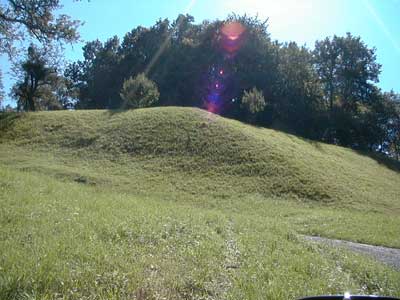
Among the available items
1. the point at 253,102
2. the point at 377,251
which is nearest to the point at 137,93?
the point at 253,102

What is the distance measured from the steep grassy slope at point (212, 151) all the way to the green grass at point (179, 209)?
0.53ft

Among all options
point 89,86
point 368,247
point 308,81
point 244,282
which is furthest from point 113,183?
point 89,86

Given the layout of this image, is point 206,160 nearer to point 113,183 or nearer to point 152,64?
point 113,183

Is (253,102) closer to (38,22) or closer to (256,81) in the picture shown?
(256,81)

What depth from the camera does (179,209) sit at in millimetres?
15211

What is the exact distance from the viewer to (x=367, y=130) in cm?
6044

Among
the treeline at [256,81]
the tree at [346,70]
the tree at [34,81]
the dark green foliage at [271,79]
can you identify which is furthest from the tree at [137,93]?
the tree at [346,70]

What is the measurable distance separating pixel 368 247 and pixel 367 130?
50.7 m

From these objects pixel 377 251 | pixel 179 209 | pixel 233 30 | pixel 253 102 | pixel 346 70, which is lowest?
pixel 377 251

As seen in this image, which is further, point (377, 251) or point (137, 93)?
point (137, 93)

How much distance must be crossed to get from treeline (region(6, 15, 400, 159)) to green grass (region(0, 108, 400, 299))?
43.1 ft

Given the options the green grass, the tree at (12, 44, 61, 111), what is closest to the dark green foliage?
the tree at (12, 44, 61, 111)

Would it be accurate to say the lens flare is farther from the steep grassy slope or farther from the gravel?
the gravel

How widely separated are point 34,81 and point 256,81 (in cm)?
2945
